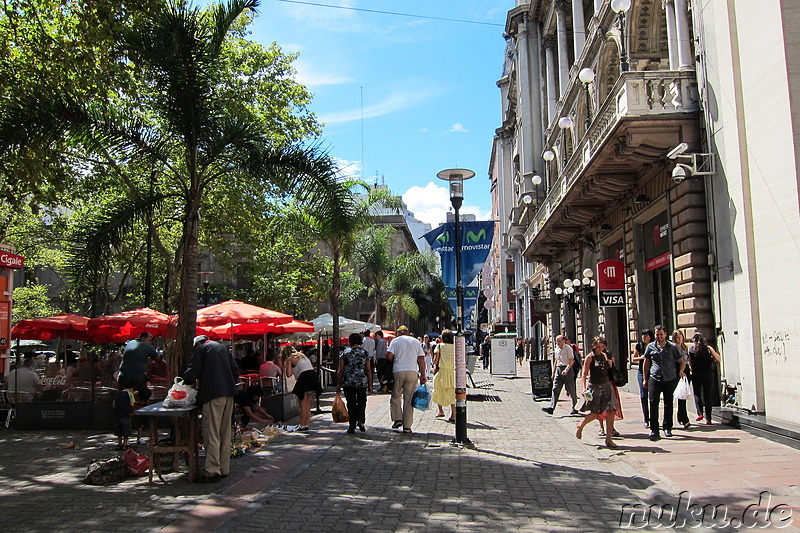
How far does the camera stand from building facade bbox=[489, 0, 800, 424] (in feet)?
32.3

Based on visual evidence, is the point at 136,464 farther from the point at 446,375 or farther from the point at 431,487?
the point at 446,375

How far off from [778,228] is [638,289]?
7.62 metres

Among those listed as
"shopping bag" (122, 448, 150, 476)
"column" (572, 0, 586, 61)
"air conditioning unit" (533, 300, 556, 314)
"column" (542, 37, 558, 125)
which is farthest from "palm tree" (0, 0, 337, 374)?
"column" (542, 37, 558, 125)

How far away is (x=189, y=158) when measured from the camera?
10625mm

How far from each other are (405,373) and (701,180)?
7233 millimetres

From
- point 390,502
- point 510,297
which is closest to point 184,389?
point 390,502

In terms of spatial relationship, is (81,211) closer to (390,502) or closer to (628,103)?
(628,103)

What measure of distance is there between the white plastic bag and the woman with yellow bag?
3.56 m

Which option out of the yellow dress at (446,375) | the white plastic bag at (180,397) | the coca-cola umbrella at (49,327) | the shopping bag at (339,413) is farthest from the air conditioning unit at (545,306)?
the white plastic bag at (180,397)

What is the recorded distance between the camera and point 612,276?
18.9m

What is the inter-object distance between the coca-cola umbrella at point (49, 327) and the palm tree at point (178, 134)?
3163 mm

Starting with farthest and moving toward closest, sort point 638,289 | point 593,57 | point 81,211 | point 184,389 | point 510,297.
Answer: point 510,297
point 81,211
point 593,57
point 638,289
point 184,389

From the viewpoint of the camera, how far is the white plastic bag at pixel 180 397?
7.02 m

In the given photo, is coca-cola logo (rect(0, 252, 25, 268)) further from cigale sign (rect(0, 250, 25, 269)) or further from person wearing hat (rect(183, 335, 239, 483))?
person wearing hat (rect(183, 335, 239, 483))
